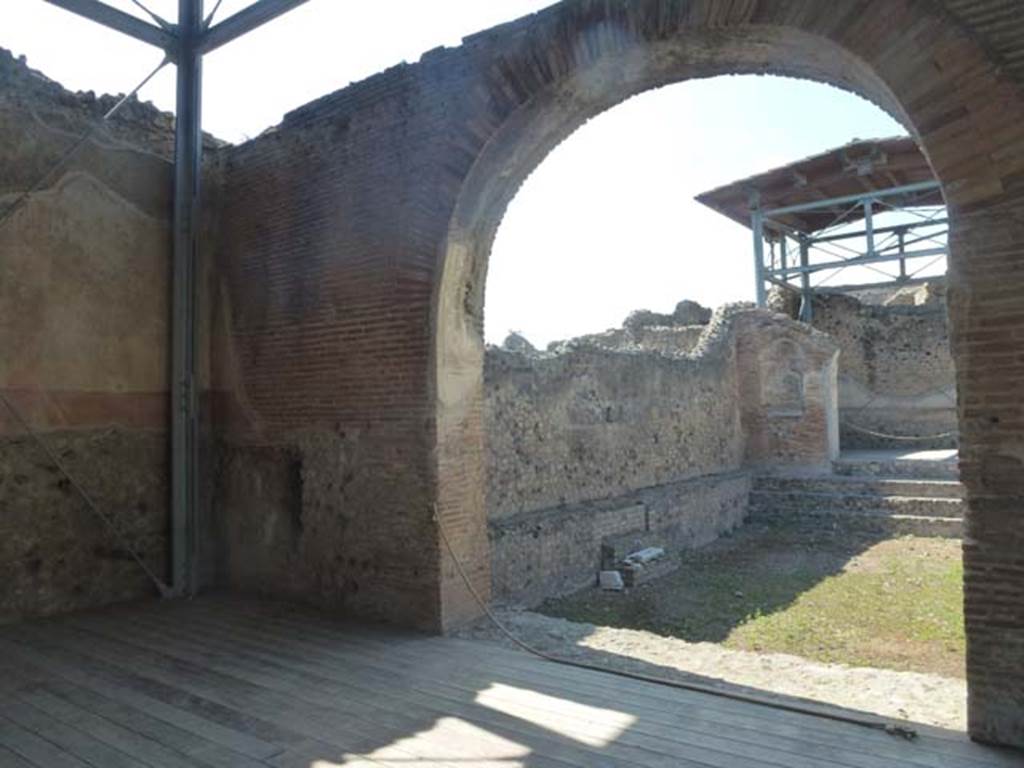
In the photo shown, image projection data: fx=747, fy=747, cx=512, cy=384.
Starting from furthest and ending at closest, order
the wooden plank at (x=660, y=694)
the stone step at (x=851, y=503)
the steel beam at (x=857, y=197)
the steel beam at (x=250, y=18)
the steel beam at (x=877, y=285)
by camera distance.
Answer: the steel beam at (x=877, y=285)
the steel beam at (x=857, y=197)
the stone step at (x=851, y=503)
the steel beam at (x=250, y=18)
the wooden plank at (x=660, y=694)

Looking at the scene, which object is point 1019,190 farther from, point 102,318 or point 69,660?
point 102,318

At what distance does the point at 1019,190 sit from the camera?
117 inches

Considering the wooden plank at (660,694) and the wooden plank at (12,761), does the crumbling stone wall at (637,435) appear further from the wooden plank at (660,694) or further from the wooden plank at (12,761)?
the wooden plank at (12,761)

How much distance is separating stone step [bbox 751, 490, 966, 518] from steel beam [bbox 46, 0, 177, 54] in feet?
34.4

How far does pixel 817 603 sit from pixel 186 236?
21.8 ft

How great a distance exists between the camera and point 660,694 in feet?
11.9

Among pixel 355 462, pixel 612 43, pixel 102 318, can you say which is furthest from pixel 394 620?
pixel 612 43

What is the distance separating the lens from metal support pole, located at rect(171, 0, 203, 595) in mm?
5898

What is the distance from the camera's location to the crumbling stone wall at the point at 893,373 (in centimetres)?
1678

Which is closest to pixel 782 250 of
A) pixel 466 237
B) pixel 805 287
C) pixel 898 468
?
pixel 805 287

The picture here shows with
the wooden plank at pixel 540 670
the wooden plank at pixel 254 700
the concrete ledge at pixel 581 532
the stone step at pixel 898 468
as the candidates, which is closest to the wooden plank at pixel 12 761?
the wooden plank at pixel 254 700

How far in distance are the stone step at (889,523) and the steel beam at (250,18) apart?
1001cm

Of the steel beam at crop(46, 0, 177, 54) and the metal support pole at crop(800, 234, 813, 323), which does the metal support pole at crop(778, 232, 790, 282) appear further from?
the steel beam at crop(46, 0, 177, 54)

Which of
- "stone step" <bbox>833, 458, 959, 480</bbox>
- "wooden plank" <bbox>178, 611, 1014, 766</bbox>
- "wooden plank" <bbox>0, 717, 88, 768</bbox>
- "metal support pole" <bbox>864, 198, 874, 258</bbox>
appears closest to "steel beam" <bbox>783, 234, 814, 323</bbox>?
"metal support pole" <bbox>864, 198, 874, 258</bbox>
